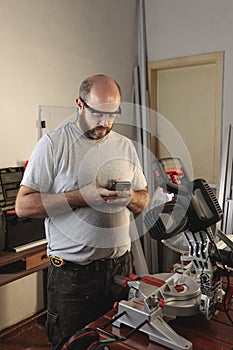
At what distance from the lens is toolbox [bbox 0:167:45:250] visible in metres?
2.14

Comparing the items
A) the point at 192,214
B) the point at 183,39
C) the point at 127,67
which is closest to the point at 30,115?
the point at 127,67

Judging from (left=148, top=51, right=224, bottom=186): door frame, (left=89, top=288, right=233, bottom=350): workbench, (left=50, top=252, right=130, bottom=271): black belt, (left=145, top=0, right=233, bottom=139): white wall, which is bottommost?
(left=89, top=288, right=233, bottom=350): workbench

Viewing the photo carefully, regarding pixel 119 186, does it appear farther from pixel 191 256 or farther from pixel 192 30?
pixel 192 30

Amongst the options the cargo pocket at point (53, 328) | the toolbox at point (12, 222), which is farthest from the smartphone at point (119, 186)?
the toolbox at point (12, 222)

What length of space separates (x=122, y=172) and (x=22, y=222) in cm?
96

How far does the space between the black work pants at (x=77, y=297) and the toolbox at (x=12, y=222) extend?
74 cm

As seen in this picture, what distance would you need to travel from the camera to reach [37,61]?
8.61 feet

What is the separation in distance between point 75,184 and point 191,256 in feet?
1.88

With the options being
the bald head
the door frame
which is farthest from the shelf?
the door frame

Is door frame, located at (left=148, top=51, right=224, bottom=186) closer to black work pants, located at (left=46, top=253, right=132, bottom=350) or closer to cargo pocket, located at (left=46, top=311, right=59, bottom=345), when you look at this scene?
black work pants, located at (left=46, top=253, right=132, bottom=350)

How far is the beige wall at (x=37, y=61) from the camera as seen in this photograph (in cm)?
244

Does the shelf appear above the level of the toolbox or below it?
below

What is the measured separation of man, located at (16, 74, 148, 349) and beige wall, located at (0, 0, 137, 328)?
1115 mm

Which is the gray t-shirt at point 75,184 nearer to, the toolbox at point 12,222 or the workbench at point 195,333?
the workbench at point 195,333
